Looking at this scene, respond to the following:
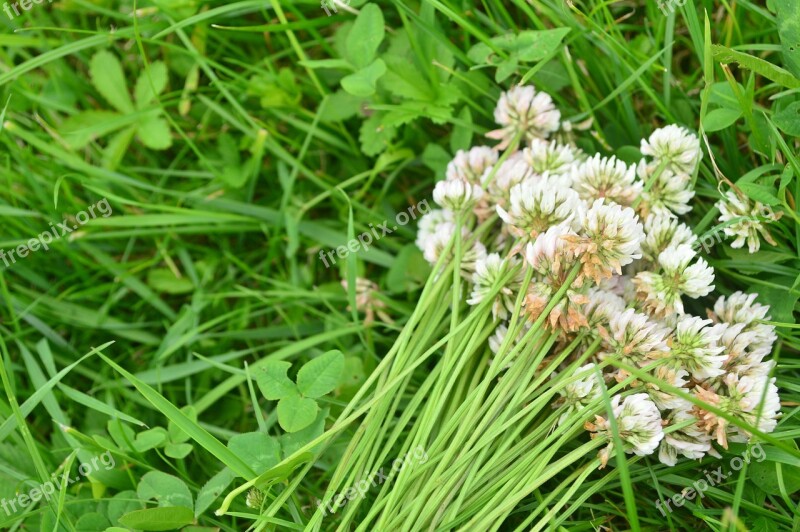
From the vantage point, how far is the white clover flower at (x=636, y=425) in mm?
1396

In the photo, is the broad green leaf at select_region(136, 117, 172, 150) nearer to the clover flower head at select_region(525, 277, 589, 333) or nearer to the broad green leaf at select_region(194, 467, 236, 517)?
the broad green leaf at select_region(194, 467, 236, 517)

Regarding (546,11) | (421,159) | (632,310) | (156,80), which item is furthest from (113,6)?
(632,310)

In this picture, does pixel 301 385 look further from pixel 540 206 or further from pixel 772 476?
pixel 772 476

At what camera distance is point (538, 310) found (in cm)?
148

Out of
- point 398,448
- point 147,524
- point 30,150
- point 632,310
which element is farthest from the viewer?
point 30,150

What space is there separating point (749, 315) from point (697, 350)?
206 millimetres

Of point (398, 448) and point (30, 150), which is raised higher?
point (30, 150)

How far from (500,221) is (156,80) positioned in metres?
1.13

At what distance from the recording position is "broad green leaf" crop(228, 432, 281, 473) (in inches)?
61.7

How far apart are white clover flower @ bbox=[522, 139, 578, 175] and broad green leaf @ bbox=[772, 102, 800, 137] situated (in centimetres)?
43

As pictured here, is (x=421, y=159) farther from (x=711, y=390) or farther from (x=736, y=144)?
(x=711, y=390)

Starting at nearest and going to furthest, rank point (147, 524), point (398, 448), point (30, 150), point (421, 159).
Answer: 1. point (147, 524)
2. point (398, 448)
3. point (421, 159)
4. point (30, 150)
